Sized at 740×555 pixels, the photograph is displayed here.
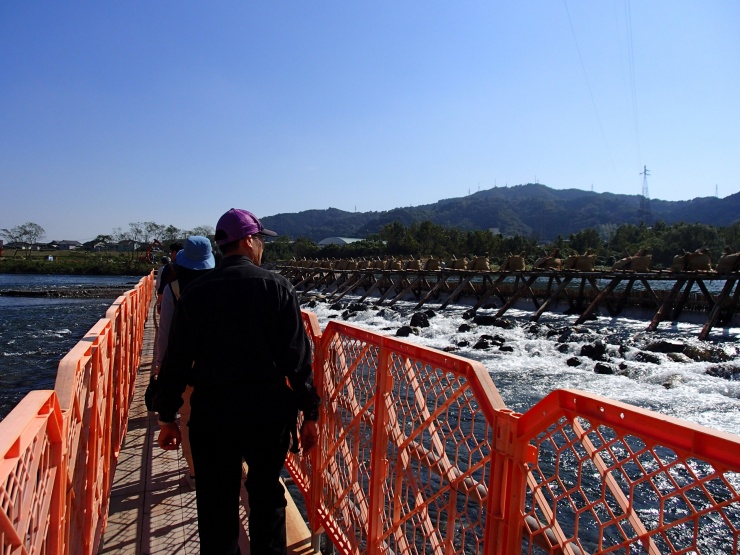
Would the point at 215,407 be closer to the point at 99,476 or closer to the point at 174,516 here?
the point at 99,476

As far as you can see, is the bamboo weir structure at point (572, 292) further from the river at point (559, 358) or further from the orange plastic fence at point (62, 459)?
the orange plastic fence at point (62, 459)

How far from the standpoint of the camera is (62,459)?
5.95ft

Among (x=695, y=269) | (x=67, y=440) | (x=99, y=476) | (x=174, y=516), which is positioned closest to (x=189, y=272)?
(x=99, y=476)

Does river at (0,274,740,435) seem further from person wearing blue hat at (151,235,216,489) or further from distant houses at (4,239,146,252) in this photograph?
distant houses at (4,239,146,252)

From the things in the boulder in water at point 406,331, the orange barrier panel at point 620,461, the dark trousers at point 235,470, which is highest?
the orange barrier panel at point 620,461

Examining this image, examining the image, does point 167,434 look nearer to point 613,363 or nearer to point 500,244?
point 613,363

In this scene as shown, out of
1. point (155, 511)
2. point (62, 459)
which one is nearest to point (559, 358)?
point (155, 511)

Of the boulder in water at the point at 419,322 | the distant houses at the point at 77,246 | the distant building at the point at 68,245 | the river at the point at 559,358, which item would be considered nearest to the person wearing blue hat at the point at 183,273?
the river at the point at 559,358

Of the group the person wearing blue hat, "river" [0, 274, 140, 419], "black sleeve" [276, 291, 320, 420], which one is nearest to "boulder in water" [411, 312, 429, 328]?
"river" [0, 274, 140, 419]

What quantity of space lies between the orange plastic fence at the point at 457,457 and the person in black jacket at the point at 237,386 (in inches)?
17.5

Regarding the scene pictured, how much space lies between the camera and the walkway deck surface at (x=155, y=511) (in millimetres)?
3273

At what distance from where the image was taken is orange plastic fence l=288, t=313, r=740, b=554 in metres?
1.35

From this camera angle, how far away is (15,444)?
1.33 metres

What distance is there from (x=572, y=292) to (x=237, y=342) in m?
25.3
